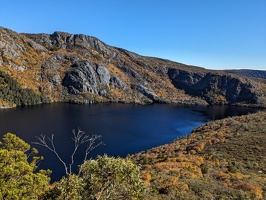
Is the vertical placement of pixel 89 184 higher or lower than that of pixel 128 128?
higher

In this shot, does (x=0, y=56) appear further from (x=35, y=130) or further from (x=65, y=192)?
(x=65, y=192)

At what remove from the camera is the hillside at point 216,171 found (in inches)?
1152

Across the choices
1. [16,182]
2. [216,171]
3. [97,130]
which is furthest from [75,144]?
[97,130]

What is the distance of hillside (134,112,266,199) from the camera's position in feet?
96.0

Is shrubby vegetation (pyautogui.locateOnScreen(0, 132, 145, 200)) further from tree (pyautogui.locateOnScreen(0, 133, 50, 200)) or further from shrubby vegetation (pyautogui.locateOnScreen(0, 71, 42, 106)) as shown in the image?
shrubby vegetation (pyautogui.locateOnScreen(0, 71, 42, 106))

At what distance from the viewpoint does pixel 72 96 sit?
19600 cm

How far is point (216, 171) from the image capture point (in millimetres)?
39656

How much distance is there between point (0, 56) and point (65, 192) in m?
190

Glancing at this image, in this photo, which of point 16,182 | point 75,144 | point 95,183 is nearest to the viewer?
point 95,183

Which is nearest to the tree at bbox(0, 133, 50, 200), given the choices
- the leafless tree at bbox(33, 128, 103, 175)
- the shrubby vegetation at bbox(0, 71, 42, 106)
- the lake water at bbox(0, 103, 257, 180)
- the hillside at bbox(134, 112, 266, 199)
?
the leafless tree at bbox(33, 128, 103, 175)

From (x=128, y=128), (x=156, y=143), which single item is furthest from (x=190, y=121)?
(x=156, y=143)

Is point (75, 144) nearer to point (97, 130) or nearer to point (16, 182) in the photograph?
point (16, 182)

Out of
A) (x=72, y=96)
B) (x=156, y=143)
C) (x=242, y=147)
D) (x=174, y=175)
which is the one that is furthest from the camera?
(x=72, y=96)

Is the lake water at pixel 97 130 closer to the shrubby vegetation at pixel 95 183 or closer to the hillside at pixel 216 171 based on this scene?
the hillside at pixel 216 171
